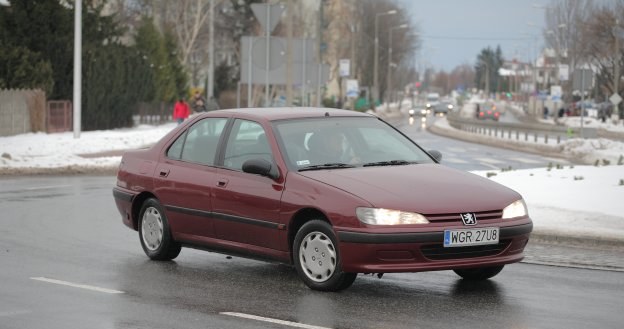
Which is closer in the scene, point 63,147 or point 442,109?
point 63,147

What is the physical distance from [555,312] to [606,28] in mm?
76623

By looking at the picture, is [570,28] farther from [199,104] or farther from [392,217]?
[392,217]

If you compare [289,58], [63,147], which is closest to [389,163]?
[63,147]

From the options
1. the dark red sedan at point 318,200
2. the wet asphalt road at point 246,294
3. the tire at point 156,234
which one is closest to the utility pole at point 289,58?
the wet asphalt road at point 246,294

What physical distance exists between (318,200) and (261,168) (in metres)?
0.74

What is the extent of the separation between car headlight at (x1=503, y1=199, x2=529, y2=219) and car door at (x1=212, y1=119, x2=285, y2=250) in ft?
5.71

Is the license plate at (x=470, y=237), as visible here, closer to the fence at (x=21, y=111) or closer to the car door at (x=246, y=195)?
the car door at (x=246, y=195)

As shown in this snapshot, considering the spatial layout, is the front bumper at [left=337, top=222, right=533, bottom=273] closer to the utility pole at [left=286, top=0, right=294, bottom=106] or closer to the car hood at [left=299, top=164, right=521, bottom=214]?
the car hood at [left=299, top=164, right=521, bottom=214]

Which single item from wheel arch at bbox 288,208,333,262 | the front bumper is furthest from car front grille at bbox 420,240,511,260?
wheel arch at bbox 288,208,333,262

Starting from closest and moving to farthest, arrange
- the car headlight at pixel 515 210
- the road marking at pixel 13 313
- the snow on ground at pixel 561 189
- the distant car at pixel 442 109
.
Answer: the road marking at pixel 13 313
the car headlight at pixel 515 210
the snow on ground at pixel 561 189
the distant car at pixel 442 109

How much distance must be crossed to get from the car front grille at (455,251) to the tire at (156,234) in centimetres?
304

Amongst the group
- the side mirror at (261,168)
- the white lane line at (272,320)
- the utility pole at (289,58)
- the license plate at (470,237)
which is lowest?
the white lane line at (272,320)

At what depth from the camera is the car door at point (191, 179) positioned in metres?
11.6

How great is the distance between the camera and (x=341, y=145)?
11195mm
